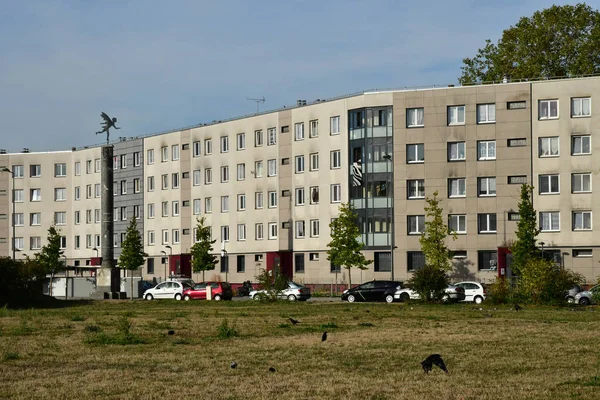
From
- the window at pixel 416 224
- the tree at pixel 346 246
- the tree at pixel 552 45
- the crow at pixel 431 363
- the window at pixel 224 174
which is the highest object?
the tree at pixel 552 45

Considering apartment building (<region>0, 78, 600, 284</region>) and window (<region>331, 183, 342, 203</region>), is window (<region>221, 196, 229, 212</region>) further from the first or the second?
window (<region>331, 183, 342, 203</region>)

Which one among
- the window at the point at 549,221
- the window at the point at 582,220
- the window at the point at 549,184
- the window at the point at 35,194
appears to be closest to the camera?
the window at the point at 582,220

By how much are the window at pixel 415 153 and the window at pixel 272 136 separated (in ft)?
53.5

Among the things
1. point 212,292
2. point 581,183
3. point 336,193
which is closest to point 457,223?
point 581,183

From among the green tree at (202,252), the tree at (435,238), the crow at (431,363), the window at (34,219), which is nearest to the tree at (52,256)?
the green tree at (202,252)

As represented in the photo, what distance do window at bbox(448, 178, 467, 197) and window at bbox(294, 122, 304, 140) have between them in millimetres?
16856

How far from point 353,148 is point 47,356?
68007 mm

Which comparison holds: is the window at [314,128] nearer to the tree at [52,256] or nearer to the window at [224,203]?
the window at [224,203]

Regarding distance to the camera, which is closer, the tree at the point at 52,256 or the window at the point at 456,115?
the window at the point at 456,115

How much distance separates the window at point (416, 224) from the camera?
85125mm

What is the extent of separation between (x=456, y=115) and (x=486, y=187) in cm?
663

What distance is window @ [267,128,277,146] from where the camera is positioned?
97562 millimetres

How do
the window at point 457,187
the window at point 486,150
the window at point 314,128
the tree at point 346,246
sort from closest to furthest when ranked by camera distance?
1. the tree at point 346,246
2. the window at point 486,150
3. the window at point 457,187
4. the window at point 314,128

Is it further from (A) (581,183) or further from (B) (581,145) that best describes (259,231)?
(B) (581,145)
